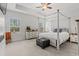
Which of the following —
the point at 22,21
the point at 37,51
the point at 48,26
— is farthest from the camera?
the point at 48,26

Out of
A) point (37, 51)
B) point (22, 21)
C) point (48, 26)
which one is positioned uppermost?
point (22, 21)

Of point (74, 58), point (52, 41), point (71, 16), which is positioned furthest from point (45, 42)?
point (71, 16)

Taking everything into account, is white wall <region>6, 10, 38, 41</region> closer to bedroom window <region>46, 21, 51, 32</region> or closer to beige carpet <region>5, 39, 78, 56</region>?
bedroom window <region>46, 21, 51, 32</region>

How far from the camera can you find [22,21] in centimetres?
633

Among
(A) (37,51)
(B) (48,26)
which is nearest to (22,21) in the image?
(B) (48,26)

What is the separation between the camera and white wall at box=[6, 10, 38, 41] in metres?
5.34

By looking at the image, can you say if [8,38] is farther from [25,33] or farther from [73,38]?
[73,38]

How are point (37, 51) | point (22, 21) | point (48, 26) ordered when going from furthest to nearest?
1. point (48, 26)
2. point (22, 21)
3. point (37, 51)

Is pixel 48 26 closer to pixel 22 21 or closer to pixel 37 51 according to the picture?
pixel 22 21

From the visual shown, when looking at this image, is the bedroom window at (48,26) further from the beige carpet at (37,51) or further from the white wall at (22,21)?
the beige carpet at (37,51)

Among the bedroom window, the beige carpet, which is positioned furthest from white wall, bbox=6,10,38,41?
the beige carpet

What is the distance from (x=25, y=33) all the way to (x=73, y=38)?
13.5ft

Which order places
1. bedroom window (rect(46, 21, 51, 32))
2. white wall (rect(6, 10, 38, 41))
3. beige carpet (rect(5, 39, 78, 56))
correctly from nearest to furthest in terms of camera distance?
beige carpet (rect(5, 39, 78, 56)), white wall (rect(6, 10, 38, 41)), bedroom window (rect(46, 21, 51, 32))

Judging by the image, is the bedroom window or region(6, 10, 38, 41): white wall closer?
region(6, 10, 38, 41): white wall
